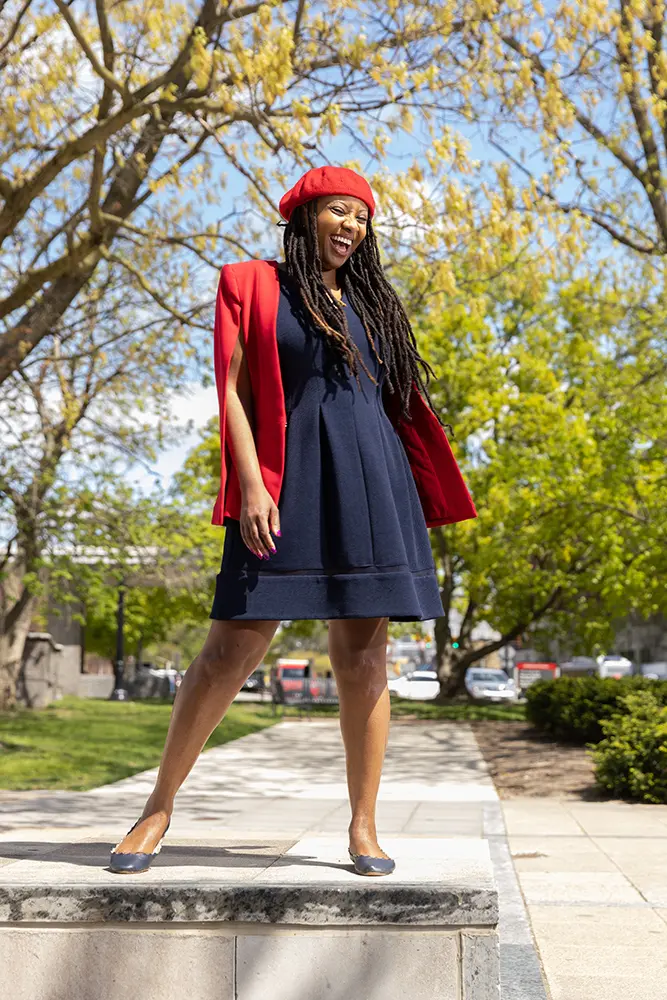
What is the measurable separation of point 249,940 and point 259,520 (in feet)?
3.61

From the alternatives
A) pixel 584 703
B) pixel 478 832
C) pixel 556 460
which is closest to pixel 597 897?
pixel 478 832

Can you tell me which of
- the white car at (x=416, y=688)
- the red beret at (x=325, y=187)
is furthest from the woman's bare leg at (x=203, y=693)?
the white car at (x=416, y=688)

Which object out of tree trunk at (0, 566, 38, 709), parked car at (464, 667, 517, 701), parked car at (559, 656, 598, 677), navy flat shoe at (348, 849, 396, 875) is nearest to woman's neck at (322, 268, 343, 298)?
navy flat shoe at (348, 849, 396, 875)

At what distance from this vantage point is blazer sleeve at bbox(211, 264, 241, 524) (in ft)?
11.5

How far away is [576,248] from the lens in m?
9.90

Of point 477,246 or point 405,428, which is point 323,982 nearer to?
point 405,428

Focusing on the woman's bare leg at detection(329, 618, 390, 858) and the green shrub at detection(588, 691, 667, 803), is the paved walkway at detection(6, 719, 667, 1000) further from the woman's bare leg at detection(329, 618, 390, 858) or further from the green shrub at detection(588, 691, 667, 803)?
the woman's bare leg at detection(329, 618, 390, 858)

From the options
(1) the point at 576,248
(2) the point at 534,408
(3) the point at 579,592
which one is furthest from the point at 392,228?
(3) the point at 579,592

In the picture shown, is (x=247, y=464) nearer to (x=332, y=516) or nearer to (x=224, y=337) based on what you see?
(x=332, y=516)

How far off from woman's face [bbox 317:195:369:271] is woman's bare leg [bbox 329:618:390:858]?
1.16 metres

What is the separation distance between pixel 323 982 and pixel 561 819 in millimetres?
6496

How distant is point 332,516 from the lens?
11.2 feet

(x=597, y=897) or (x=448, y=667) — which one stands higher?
(x=448, y=667)

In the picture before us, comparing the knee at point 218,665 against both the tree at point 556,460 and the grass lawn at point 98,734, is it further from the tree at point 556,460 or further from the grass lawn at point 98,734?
the tree at point 556,460
